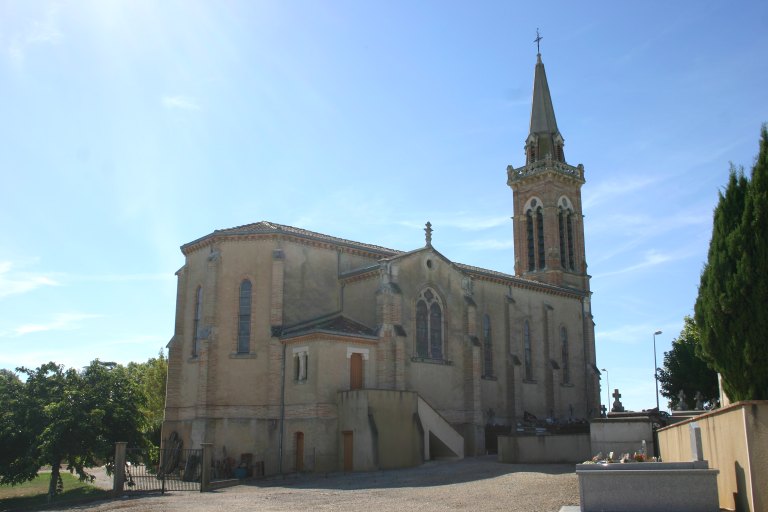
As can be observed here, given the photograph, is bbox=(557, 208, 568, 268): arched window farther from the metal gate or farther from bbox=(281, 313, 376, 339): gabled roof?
the metal gate

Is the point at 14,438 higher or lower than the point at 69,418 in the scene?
lower

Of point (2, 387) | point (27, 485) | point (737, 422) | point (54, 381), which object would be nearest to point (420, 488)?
point (737, 422)

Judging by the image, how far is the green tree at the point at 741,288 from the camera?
12414mm

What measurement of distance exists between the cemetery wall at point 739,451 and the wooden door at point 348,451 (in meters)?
18.0

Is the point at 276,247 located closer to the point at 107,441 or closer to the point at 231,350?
the point at 231,350

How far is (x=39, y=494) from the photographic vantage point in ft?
109

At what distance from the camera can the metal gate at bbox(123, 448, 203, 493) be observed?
27766mm

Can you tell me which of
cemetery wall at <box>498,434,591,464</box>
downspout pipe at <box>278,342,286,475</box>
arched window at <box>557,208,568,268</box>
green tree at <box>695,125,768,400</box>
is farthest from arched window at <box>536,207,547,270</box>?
green tree at <box>695,125,768,400</box>

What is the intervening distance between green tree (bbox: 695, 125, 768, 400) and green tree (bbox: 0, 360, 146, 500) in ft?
79.4

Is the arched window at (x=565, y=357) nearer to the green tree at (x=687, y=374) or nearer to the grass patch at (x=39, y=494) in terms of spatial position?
the green tree at (x=687, y=374)

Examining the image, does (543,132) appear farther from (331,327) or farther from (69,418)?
(69,418)

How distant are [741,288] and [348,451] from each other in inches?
831

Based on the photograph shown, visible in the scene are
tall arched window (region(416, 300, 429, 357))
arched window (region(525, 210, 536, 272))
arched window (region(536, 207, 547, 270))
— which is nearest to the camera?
tall arched window (region(416, 300, 429, 357))

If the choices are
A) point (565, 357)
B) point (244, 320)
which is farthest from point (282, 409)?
point (565, 357)
